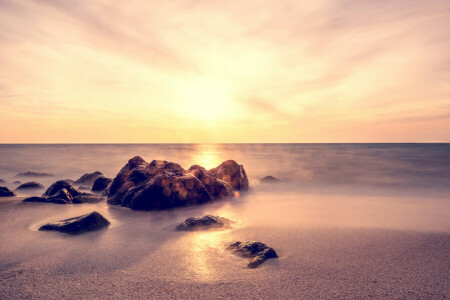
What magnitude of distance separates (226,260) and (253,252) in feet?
1.56

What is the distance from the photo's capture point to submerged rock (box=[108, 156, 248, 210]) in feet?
27.1

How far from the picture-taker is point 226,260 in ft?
13.9

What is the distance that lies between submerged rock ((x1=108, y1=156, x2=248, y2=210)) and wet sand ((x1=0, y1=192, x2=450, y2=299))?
3.54 ft

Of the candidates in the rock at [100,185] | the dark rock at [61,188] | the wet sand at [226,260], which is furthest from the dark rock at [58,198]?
the rock at [100,185]

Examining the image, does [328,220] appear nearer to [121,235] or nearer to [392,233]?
[392,233]

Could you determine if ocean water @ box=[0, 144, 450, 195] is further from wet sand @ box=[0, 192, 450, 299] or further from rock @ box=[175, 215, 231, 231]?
rock @ box=[175, 215, 231, 231]

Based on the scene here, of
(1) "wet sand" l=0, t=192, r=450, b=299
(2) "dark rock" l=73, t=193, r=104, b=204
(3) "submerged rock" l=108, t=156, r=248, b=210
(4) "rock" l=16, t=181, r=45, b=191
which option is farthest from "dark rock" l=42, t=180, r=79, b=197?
(4) "rock" l=16, t=181, r=45, b=191

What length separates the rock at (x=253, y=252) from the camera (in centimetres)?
408

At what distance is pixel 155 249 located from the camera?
475 centimetres

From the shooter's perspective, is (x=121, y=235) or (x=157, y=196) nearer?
(x=121, y=235)

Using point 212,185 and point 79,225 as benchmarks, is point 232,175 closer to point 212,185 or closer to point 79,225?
point 212,185

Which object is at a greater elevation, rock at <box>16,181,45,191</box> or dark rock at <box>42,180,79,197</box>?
dark rock at <box>42,180,79,197</box>

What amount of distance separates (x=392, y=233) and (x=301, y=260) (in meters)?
2.72

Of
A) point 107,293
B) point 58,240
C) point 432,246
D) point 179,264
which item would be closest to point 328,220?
point 432,246
